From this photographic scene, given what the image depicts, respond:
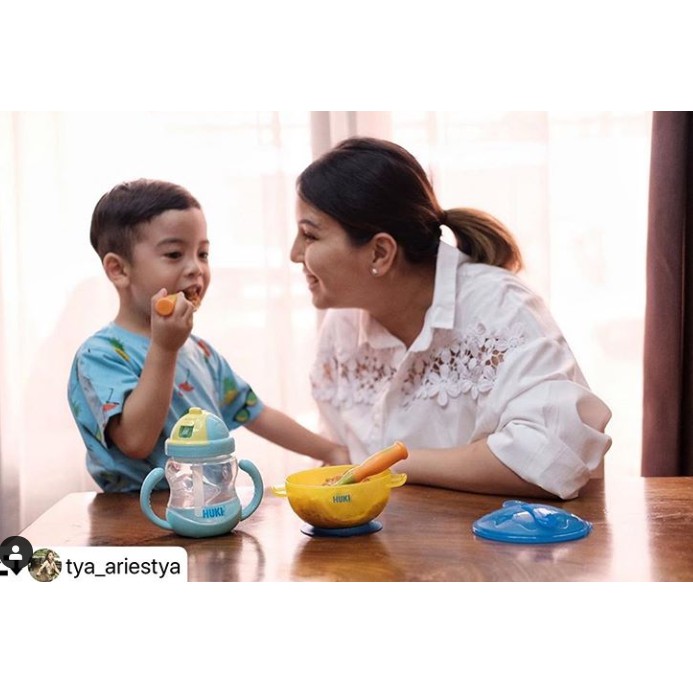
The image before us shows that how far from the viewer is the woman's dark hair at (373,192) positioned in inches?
Result: 47.4

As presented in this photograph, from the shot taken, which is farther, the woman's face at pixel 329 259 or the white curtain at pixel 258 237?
the white curtain at pixel 258 237

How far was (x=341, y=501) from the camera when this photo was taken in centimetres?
82

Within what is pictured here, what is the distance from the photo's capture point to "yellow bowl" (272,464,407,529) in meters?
0.82

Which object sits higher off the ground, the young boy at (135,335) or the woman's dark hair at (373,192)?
the woman's dark hair at (373,192)

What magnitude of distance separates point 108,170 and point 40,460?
52cm

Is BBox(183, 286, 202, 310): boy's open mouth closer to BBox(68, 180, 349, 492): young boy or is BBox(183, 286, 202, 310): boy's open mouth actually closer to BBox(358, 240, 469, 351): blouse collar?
BBox(68, 180, 349, 492): young boy

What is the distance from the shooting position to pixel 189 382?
3.93ft

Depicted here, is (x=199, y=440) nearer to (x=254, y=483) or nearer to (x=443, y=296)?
(x=254, y=483)

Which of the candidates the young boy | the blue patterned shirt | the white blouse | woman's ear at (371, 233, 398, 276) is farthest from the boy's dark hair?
the white blouse

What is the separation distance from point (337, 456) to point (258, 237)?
47 cm

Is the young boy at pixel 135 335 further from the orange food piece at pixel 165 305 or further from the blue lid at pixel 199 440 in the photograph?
the blue lid at pixel 199 440

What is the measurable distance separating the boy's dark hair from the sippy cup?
0.34 m

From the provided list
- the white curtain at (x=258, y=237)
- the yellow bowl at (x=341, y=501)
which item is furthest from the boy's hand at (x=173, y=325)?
the white curtain at (x=258, y=237)

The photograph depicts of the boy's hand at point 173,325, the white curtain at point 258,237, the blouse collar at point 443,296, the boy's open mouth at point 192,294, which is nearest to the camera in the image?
the boy's hand at point 173,325
